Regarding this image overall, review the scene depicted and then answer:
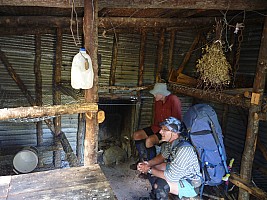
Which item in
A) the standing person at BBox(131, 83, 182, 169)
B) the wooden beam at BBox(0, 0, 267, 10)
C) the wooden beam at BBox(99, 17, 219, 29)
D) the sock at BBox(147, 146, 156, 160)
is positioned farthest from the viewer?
the sock at BBox(147, 146, 156, 160)

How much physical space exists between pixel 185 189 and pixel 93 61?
2.50 meters

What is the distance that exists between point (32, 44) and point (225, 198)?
573 cm

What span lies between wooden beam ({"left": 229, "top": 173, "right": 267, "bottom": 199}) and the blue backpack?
0.35 meters

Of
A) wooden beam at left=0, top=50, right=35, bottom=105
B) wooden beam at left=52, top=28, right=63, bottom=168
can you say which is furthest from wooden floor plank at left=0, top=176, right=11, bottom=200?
wooden beam at left=0, top=50, right=35, bottom=105

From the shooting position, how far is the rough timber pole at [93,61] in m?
2.93

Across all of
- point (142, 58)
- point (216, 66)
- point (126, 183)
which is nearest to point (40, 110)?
point (216, 66)

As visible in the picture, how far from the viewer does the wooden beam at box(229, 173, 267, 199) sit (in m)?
3.59

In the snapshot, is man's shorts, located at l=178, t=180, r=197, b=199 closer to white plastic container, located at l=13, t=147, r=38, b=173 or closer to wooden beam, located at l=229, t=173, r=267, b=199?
wooden beam, located at l=229, t=173, r=267, b=199

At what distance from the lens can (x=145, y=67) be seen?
730 cm

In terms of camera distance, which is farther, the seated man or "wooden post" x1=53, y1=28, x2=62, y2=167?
"wooden post" x1=53, y1=28, x2=62, y2=167

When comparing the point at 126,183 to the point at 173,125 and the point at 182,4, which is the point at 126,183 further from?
the point at 182,4

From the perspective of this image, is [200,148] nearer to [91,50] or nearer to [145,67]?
[91,50]

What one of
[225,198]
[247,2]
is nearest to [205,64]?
[247,2]

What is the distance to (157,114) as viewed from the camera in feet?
19.3
